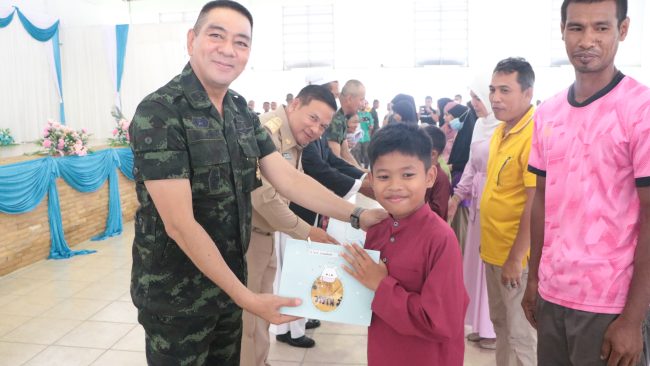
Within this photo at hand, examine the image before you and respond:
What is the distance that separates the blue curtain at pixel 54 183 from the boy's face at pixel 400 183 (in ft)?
12.7

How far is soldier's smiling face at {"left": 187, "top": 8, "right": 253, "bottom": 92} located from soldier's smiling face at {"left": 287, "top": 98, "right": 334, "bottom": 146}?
965 millimetres

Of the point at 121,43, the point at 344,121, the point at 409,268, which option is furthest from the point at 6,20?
the point at 409,268

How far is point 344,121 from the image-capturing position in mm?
3934

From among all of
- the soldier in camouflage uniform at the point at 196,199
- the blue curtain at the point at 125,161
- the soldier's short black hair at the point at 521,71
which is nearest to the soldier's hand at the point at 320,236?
the soldier in camouflage uniform at the point at 196,199

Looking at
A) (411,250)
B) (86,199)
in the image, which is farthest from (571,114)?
(86,199)

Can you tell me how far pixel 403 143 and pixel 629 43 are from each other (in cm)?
1716

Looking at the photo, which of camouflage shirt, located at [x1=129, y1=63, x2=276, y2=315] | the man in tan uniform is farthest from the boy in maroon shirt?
the man in tan uniform

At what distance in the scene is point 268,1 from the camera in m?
16.0

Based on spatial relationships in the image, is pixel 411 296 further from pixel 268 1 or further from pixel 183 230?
pixel 268 1

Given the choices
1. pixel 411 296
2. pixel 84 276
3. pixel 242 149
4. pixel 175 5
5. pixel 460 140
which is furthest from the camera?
pixel 175 5

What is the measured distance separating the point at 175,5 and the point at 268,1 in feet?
9.84

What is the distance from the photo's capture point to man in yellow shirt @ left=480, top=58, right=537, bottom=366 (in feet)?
6.61

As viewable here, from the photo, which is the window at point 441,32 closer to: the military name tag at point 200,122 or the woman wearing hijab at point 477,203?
the woman wearing hijab at point 477,203

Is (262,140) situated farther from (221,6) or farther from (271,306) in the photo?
(271,306)
